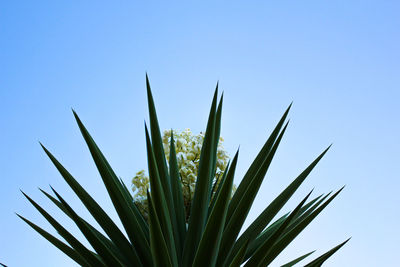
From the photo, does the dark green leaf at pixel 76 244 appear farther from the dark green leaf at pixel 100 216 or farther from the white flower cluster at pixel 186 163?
the white flower cluster at pixel 186 163

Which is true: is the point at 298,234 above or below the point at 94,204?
below

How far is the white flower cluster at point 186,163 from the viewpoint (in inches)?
77.1

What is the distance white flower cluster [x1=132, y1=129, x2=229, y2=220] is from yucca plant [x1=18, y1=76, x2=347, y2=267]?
13 cm

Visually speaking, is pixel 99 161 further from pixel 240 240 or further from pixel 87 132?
pixel 240 240

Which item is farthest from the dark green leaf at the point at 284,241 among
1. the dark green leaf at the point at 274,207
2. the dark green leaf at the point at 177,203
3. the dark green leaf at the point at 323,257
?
the dark green leaf at the point at 177,203

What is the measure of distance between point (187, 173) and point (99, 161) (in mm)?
553

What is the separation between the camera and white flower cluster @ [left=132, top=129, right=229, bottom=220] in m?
1.96

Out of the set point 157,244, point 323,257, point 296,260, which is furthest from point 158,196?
point 296,260

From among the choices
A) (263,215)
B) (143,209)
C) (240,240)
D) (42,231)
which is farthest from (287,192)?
(42,231)

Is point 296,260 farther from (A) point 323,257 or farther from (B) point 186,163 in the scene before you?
(B) point 186,163

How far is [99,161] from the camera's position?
5.03 ft

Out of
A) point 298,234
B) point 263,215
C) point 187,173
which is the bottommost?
point 298,234

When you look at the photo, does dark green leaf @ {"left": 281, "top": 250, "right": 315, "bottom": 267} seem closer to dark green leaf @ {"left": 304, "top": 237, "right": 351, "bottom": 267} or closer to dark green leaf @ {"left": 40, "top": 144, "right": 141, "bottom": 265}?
dark green leaf @ {"left": 304, "top": 237, "right": 351, "bottom": 267}

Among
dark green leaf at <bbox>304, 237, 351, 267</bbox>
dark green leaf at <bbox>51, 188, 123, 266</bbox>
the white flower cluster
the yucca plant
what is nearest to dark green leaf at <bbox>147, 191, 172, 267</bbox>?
the yucca plant
